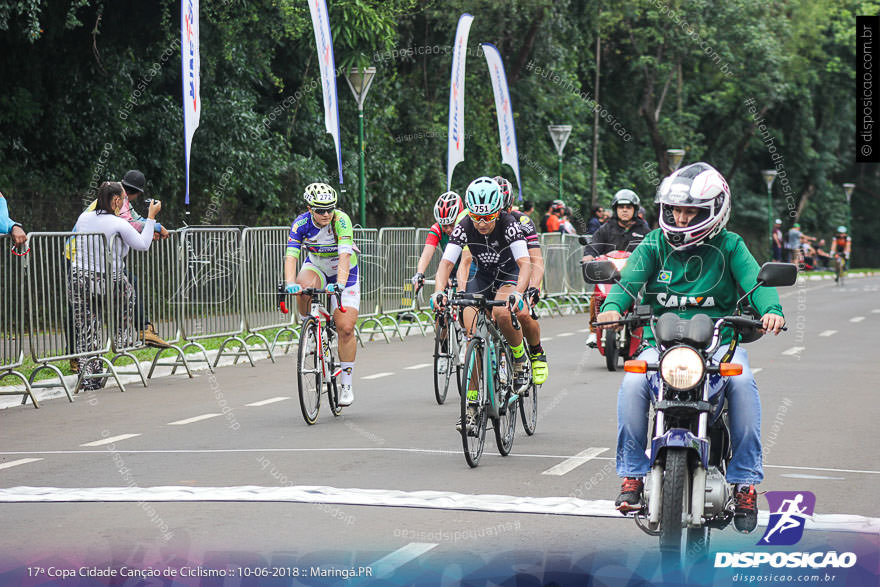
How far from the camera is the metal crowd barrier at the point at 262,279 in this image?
1658 cm

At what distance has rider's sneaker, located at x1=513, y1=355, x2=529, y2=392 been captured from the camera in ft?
32.0

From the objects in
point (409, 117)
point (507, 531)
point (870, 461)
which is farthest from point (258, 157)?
point (507, 531)

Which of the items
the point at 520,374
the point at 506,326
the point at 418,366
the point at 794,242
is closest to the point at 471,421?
the point at 520,374

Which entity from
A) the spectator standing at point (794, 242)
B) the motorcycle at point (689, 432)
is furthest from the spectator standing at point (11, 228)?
the spectator standing at point (794, 242)

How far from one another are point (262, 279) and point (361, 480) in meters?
9.04

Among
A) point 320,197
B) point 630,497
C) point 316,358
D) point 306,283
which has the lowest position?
point 316,358

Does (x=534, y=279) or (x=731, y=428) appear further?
(x=534, y=279)

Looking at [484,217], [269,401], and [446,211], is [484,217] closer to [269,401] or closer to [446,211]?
[269,401]

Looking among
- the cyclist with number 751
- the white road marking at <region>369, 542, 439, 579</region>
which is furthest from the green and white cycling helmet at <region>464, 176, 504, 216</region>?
the white road marking at <region>369, 542, 439, 579</region>

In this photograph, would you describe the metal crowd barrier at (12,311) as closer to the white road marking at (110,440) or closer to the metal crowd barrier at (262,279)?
the white road marking at (110,440)

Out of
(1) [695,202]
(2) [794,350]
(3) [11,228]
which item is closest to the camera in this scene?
(1) [695,202]

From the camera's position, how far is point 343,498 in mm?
7523

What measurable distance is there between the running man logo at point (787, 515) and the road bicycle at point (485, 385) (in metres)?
1.95

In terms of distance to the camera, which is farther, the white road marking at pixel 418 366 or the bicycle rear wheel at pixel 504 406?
the white road marking at pixel 418 366
